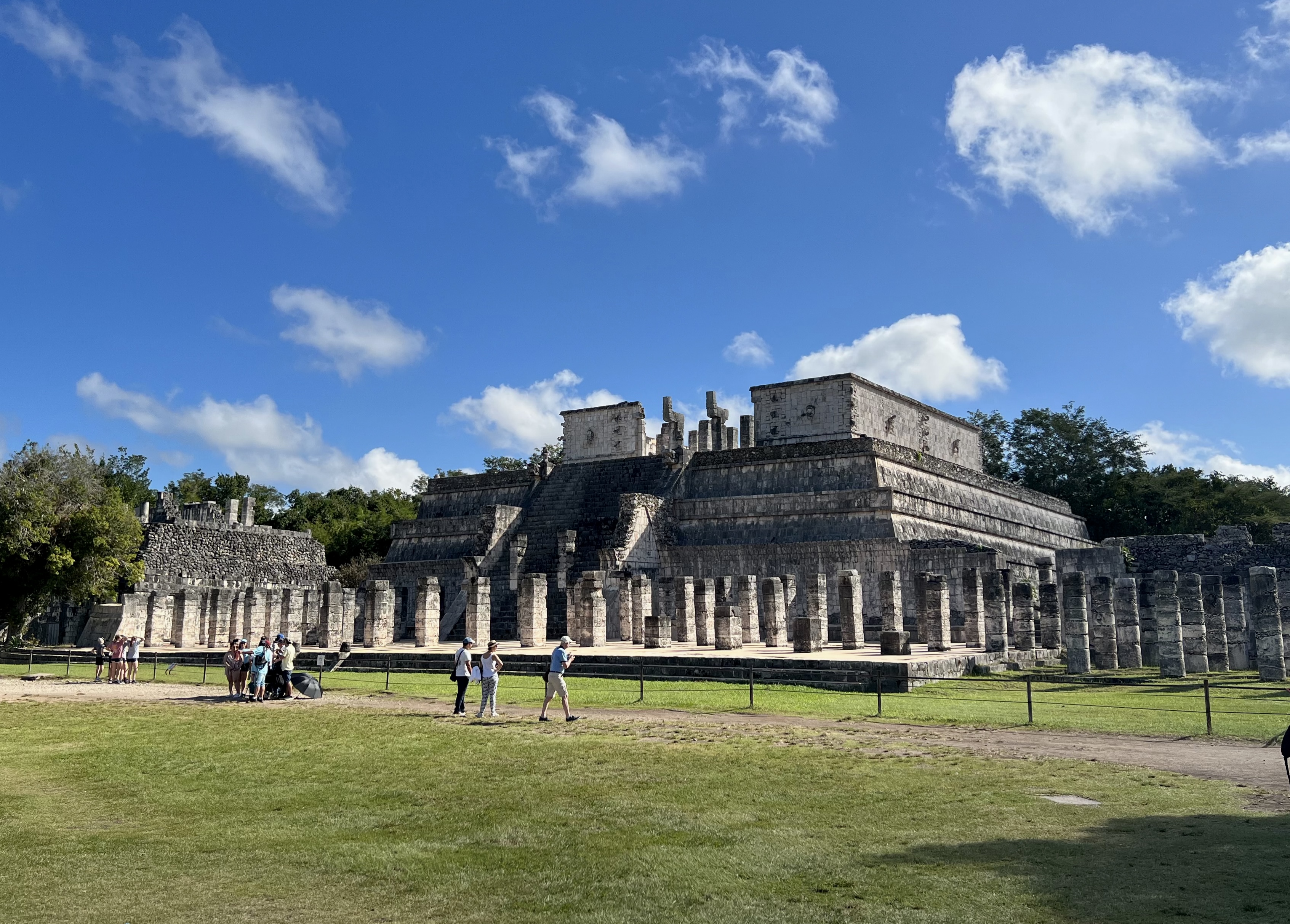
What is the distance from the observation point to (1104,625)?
22.1 meters

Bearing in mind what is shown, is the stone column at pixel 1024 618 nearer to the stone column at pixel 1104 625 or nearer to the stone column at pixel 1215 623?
the stone column at pixel 1104 625

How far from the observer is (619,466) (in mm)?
37969

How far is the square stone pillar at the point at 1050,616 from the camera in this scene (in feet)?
78.9

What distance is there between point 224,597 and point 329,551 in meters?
21.1

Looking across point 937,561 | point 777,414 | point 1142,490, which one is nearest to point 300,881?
point 937,561

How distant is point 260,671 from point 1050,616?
1740 centimetres

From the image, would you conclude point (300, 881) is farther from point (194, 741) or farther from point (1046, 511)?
point (1046, 511)

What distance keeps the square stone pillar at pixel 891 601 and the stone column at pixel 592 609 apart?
19.5 feet

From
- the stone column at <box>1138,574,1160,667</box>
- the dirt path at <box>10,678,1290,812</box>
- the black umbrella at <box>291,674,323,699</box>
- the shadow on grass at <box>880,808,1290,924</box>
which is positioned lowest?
the shadow on grass at <box>880,808,1290,924</box>

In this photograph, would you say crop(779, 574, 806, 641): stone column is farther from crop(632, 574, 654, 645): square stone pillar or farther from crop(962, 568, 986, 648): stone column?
crop(962, 568, 986, 648): stone column

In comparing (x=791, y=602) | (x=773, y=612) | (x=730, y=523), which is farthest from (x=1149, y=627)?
(x=730, y=523)

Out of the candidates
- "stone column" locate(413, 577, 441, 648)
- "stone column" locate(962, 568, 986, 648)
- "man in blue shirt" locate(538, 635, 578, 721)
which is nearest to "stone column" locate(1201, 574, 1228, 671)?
"stone column" locate(962, 568, 986, 648)

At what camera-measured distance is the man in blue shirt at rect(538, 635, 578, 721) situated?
45.4ft

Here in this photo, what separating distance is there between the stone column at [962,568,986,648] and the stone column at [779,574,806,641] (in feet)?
18.0
